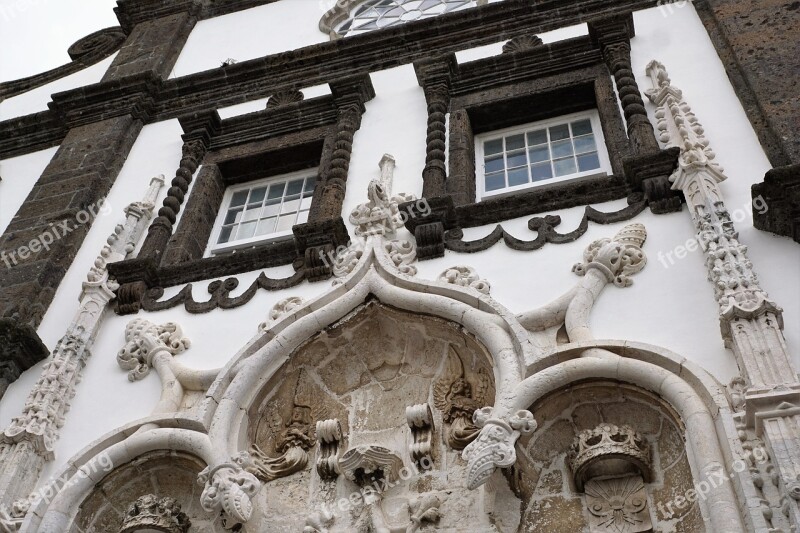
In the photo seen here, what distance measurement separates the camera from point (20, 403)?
7375mm

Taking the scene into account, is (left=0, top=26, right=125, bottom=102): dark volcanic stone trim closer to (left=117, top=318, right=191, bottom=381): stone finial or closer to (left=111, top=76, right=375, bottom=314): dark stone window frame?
(left=111, top=76, right=375, bottom=314): dark stone window frame

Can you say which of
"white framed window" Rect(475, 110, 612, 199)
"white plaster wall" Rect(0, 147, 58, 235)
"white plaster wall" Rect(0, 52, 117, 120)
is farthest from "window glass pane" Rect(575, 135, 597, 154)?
"white plaster wall" Rect(0, 52, 117, 120)

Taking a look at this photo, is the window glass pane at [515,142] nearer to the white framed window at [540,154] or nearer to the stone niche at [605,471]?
the white framed window at [540,154]

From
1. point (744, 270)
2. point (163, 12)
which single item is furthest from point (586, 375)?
point (163, 12)

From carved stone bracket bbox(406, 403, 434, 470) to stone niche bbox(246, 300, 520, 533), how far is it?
0.04m

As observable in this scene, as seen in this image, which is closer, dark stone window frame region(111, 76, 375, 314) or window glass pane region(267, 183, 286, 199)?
dark stone window frame region(111, 76, 375, 314)

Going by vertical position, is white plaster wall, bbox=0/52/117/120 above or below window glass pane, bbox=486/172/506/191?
above

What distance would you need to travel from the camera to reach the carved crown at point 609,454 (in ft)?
18.1

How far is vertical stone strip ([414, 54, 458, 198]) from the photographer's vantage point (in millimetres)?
8148

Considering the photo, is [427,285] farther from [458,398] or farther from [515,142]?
[515,142]

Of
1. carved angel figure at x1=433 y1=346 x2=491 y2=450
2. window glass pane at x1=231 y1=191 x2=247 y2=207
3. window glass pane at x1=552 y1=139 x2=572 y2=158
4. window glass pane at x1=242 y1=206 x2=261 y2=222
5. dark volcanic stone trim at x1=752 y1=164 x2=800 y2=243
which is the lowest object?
carved angel figure at x1=433 y1=346 x2=491 y2=450

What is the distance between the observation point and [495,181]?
8.66m

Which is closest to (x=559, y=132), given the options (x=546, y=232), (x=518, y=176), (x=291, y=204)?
(x=518, y=176)

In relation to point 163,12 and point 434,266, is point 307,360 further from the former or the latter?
point 163,12
